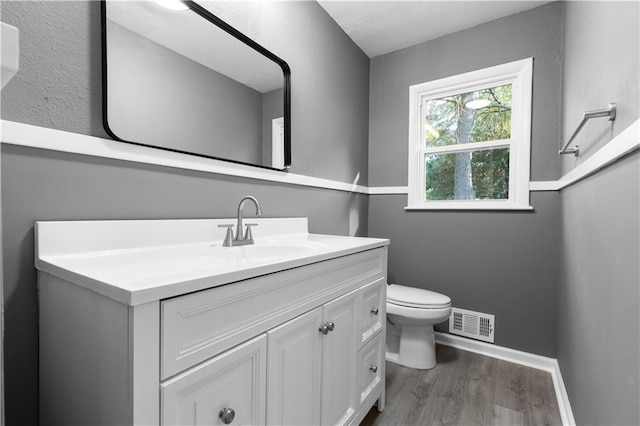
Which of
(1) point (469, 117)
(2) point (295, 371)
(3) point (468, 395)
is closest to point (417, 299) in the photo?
(3) point (468, 395)

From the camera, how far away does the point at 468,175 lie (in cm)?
229

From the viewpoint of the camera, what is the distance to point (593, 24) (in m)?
1.19

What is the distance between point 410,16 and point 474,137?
956mm

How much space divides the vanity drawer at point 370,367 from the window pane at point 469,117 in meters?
1.62

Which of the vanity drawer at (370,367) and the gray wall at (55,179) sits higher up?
the gray wall at (55,179)

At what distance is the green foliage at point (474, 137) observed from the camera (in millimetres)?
2160

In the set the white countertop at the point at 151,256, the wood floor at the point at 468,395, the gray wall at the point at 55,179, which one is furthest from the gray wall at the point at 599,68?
the gray wall at the point at 55,179

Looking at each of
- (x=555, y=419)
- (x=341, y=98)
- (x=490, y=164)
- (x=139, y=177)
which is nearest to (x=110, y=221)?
(x=139, y=177)

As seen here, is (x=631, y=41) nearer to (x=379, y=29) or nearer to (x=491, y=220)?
(x=491, y=220)

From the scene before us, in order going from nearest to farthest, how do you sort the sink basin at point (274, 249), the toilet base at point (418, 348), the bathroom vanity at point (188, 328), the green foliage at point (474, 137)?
the bathroom vanity at point (188, 328)
the sink basin at point (274, 249)
the toilet base at point (418, 348)
the green foliage at point (474, 137)

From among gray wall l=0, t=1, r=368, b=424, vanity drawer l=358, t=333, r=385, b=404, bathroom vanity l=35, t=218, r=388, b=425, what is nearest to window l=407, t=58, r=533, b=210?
vanity drawer l=358, t=333, r=385, b=404

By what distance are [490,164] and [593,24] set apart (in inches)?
43.2

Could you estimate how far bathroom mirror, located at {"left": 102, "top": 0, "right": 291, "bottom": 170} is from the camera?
0.99 meters

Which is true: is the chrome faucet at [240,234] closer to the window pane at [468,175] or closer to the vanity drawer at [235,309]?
the vanity drawer at [235,309]
